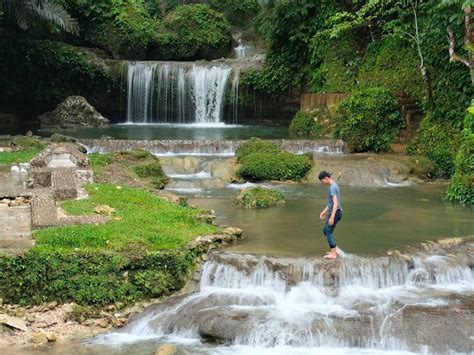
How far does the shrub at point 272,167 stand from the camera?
17891 millimetres

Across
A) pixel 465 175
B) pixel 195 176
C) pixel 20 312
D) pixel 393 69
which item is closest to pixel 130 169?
pixel 195 176

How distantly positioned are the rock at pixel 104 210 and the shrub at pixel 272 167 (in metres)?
6.26

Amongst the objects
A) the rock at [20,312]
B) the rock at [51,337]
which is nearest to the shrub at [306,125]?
the rock at [20,312]

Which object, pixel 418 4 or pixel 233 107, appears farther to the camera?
pixel 233 107

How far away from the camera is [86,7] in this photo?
3077cm

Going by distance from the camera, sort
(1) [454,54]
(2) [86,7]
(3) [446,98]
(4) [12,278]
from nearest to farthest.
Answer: (4) [12,278], (1) [454,54], (3) [446,98], (2) [86,7]

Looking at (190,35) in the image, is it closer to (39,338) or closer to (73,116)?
(73,116)

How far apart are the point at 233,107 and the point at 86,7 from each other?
8.22 m

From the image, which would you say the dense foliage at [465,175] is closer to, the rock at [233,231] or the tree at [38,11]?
the rock at [233,231]

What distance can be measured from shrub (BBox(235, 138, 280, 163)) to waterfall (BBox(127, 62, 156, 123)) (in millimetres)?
10733

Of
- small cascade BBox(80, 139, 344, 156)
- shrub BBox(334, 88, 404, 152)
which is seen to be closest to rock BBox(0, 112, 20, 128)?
small cascade BBox(80, 139, 344, 156)

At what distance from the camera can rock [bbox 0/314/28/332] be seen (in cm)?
898

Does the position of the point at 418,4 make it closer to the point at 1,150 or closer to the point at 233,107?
the point at 233,107

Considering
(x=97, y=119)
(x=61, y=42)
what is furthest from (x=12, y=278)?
(x=61, y=42)
